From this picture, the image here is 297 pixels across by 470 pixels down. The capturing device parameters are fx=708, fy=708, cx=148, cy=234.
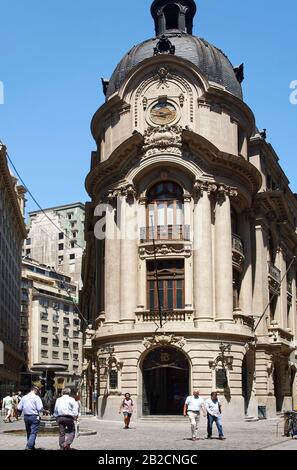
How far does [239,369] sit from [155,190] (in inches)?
463

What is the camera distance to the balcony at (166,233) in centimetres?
4174

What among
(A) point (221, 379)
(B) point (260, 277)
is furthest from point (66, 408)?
(B) point (260, 277)

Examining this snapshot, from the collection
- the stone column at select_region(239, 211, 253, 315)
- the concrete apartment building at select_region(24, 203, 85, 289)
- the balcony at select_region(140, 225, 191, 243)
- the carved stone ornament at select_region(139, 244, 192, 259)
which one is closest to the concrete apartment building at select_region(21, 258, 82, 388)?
the concrete apartment building at select_region(24, 203, 85, 289)

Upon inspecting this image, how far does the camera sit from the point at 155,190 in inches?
1700

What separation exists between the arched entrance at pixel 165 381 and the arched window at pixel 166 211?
22.6 ft

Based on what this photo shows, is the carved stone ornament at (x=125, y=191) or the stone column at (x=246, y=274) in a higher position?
the carved stone ornament at (x=125, y=191)

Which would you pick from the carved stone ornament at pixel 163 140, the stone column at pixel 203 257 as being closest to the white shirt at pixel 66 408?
the stone column at pixel 203 257

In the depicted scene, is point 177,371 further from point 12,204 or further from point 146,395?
point 12,204

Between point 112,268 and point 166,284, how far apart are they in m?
3.56

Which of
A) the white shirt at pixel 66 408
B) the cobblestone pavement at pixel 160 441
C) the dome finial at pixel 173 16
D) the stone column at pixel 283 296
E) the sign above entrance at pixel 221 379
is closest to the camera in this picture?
the white shirt at pixel 66 408

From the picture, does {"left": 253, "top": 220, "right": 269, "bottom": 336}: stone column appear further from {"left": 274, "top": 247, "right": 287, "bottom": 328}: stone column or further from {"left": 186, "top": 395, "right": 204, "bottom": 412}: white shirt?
{"left": 186, "top": 395, "right": 204, "bottom": 412}: white shirt

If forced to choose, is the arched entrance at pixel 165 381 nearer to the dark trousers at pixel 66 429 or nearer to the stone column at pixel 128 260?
the stone column at pixel 128 260
